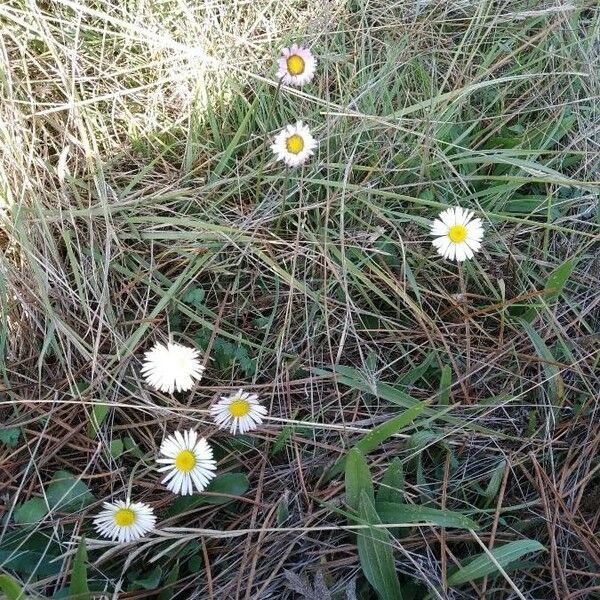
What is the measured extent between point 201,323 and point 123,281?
0.18 meters

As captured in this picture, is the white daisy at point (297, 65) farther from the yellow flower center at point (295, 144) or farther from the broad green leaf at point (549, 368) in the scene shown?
the broad green leaf at point (549, 368)

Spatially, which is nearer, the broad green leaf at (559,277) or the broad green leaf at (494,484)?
the broad green leaf at (494,484)

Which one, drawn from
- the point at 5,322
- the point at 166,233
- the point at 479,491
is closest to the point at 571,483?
the point at 479,491

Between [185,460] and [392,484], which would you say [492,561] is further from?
[185,460]

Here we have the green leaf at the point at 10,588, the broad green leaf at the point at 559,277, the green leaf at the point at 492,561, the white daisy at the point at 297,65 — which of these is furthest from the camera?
the white daisy at the point at 297,65

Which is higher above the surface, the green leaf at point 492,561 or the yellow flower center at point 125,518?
the yellow flower center at point 125,518

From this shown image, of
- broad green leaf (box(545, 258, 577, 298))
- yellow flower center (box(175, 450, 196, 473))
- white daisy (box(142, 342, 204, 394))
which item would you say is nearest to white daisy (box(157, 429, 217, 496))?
yellow flower center (box(175, 450, 196, 473))

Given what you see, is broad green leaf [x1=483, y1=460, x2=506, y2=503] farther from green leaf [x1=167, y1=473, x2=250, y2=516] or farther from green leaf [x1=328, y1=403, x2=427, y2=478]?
green leaf [x1=167, y1=473, x2=250, y2=516]

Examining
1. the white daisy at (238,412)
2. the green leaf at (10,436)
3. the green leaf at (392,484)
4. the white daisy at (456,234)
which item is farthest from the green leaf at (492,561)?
the green leaf at (10,436)

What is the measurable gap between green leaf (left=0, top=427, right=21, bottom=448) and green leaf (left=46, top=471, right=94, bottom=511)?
94 mm

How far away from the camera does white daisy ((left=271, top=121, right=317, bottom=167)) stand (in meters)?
1.34

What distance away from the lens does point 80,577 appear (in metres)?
0.95

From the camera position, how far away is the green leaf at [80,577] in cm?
95

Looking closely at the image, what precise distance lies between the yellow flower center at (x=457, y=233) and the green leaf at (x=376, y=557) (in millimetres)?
522
